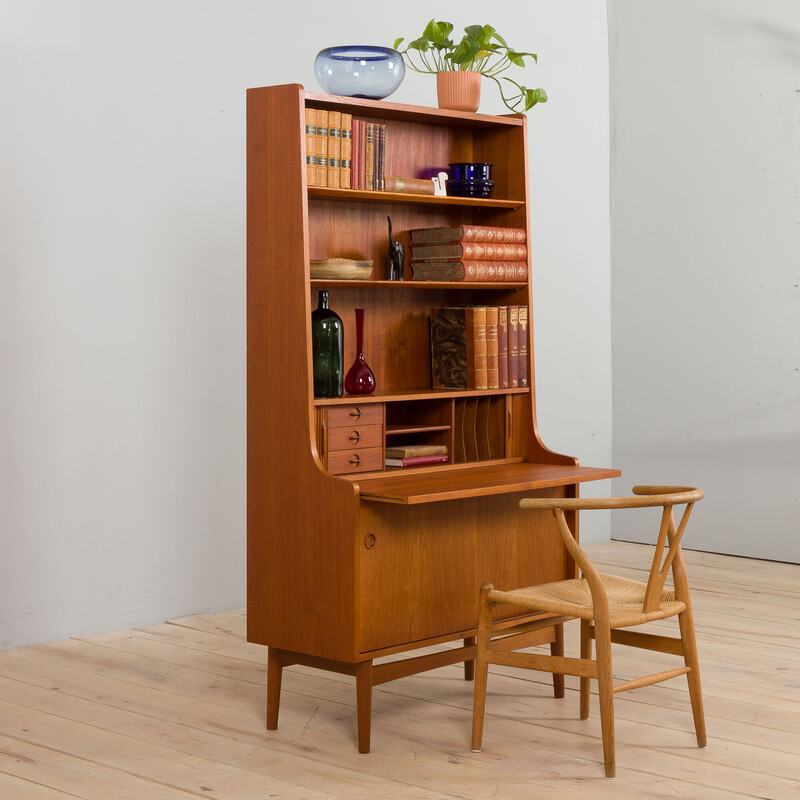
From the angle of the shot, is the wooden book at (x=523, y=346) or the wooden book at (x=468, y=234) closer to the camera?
the wooden book at (x=468, y=234)

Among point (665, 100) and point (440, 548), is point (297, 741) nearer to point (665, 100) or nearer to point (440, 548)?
point (440, 548)

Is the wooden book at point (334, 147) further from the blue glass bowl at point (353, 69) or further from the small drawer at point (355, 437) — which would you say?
the small drawer at point (355, 437)

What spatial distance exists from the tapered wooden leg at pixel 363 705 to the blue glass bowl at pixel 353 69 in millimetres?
1815

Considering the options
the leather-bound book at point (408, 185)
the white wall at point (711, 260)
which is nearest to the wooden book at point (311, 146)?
the leather-bound book at point (408, 185)

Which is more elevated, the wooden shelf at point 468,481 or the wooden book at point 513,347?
the wooden book at point 513,347

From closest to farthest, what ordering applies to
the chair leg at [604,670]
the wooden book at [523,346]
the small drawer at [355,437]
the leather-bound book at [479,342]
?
1. the chair leg at [604,670]
2. the small drawer at [355,437]
3. the leather-bound book at [479,342]
4. the wooden book at [523,346]

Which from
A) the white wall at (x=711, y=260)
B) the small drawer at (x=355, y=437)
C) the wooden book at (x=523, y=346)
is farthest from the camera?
the white wall at (x=711, y=260)

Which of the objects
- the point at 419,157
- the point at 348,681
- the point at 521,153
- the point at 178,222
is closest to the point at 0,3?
the point at 178,222

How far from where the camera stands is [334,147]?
3.64m

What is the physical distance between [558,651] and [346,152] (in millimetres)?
1854

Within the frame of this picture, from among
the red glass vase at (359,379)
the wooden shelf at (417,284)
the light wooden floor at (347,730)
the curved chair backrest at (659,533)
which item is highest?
the wooden shelf at (417,284)

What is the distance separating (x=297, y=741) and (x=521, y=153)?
2.20m

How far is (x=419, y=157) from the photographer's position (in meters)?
4.24

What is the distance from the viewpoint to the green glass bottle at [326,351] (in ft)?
12.1
